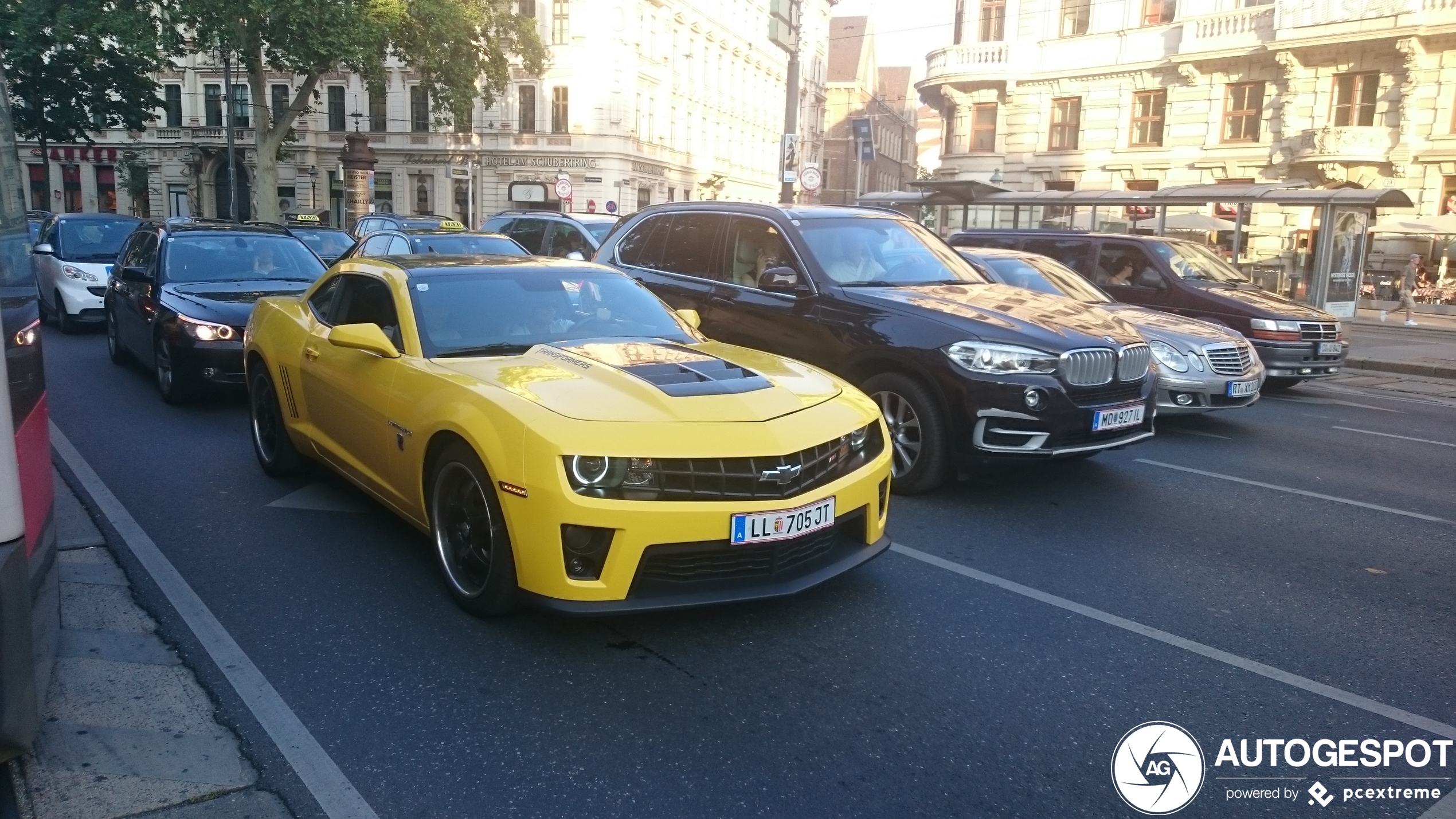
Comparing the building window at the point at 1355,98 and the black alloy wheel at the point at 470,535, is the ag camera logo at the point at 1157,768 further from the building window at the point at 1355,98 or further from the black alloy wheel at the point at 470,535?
the building window at the point at 1355,98

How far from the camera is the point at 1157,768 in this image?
11.1 ft

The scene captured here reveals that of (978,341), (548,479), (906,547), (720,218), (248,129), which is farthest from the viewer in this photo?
(248,129)

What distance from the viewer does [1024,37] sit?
36.9 m

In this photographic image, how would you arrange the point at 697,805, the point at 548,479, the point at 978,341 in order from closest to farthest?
the point at 697,805 < the point at 548,479 < the point at 978,341

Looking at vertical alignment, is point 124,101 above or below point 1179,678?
above

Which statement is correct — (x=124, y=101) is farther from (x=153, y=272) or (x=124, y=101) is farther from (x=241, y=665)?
(x=241, y=665)

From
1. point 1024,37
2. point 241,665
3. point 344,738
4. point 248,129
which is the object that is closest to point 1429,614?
point 344,738

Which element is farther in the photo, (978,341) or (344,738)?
(978,341)

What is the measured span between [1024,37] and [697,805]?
38256mm

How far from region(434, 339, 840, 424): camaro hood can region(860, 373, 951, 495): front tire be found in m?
1.52

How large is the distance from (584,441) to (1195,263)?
35.5 feet

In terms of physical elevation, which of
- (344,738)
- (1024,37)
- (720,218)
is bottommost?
(344,738)

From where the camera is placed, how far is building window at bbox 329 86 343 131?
190ft

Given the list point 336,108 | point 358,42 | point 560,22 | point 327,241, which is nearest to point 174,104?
point 336,108
